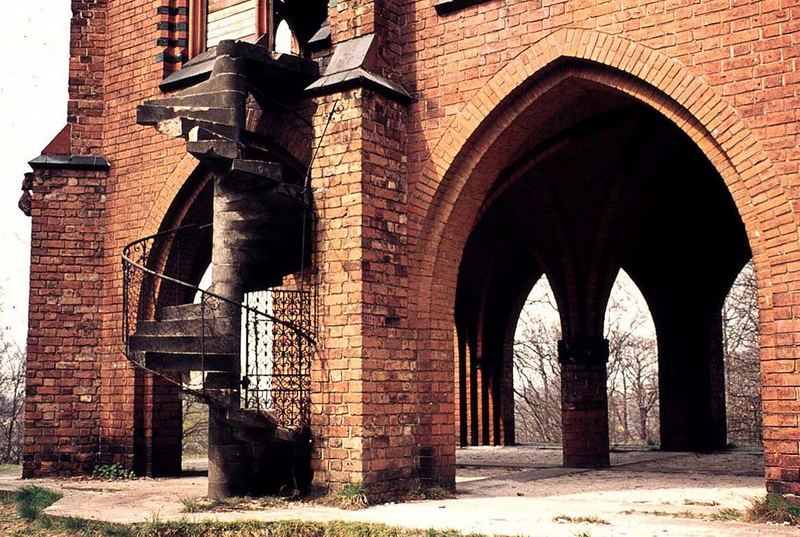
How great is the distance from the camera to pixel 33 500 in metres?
8.37

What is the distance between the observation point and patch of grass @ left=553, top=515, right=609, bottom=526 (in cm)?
652

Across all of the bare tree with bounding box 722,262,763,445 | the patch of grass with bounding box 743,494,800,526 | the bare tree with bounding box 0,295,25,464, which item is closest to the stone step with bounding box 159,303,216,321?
the patch of grass with bounding box 743,494,800,526

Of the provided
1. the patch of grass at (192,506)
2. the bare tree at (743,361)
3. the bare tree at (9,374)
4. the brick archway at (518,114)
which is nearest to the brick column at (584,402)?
the brick archway at (518,114)

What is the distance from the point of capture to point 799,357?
21.9ft

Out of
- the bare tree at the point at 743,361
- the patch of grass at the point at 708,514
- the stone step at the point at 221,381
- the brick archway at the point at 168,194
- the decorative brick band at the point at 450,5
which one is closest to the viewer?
the patch of grass at the point at 708,514

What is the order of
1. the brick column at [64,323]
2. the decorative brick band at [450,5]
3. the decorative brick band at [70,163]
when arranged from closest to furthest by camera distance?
the decorative brick band at [450,5], the brick column at [64,323], the decorative brick band at [70,163]

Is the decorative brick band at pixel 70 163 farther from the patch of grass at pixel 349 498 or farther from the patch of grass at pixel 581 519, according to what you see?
the patch of grass at pixel 581 519

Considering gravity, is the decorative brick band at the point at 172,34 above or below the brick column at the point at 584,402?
above

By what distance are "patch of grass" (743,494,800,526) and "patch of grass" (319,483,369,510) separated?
2.94m

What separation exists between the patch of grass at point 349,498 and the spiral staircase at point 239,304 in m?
0.53

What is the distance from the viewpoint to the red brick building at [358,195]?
7.29m

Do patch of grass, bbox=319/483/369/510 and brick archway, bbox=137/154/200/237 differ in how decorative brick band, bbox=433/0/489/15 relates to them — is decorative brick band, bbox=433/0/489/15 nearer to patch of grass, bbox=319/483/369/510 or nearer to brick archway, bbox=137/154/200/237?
brick archway, bbox=137/154/200/237

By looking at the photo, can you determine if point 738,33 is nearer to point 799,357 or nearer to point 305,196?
point 799,357

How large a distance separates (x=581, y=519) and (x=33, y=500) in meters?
4.88
